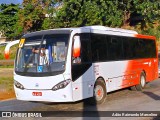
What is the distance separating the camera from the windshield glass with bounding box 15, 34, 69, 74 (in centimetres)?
1161

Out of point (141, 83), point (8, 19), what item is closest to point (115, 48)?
point (141, 83)

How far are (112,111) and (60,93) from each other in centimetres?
160

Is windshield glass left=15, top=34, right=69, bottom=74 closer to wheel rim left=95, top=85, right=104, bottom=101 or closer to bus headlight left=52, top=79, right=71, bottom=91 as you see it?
bus headlight left=52, top=79, right=71, bottom=91

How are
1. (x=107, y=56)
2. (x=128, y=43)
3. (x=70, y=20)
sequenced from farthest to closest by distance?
A: (x=70, y=20) → (x=128, y=43) → (x=107, y=56)

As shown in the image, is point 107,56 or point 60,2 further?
point 60,2

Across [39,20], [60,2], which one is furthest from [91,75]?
[39,20]

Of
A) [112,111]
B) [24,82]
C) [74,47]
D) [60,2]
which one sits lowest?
[112,111]

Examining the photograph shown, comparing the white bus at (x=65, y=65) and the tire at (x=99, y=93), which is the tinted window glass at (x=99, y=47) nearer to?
the white bus at (x=65, y=65)

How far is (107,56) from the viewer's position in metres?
13.9

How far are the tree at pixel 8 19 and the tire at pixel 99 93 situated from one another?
44.9m

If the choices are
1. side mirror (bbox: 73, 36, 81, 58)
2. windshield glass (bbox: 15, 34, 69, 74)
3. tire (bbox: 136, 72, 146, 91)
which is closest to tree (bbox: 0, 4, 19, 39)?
tire (bbox: 136, 72, 146, 91)

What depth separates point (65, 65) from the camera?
11.4m

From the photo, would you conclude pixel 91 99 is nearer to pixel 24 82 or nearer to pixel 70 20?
pixel 24 82

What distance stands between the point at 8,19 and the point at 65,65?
49.2 metres
